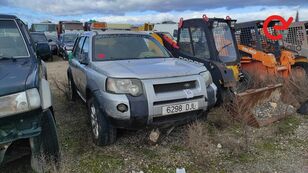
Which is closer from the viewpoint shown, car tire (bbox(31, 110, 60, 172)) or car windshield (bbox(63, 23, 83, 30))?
car tire (bbox(31, 110, 60, 172))

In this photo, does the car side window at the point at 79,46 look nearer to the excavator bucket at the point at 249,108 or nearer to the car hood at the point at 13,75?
the car hood at the point at 13,75

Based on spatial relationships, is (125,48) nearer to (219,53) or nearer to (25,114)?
(219,53)

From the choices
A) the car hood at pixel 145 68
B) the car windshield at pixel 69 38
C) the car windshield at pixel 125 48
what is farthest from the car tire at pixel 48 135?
the car windshield at pixel 69 38

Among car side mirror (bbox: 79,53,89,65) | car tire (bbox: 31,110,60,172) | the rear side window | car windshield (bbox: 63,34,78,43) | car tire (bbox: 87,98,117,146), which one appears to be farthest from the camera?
car windshield (bbox: 63,34,78,43)

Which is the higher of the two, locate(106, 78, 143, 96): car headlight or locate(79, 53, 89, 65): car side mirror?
locate(79, 53, 89, 65): car side mirror

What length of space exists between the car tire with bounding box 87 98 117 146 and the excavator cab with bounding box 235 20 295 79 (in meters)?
4.09

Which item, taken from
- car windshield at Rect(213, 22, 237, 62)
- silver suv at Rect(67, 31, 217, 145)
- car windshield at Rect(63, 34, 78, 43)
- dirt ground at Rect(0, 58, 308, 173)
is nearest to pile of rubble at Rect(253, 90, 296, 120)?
dirt ground at Rect(0, 58, 308, 173)

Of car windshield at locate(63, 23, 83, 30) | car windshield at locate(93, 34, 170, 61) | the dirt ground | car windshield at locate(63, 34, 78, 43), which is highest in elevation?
car windshield at locate(63, 23, 83, 30)

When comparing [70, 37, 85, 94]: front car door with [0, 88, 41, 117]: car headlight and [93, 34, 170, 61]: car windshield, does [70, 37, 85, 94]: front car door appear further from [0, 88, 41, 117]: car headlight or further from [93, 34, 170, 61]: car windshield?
[0, 88, 41, 117]: car headlight

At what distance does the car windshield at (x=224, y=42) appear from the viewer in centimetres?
630

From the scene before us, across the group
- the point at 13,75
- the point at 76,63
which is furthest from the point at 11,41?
the point at 76,63

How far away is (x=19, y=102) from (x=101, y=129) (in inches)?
57.7

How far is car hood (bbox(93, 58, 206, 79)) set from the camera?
377cm

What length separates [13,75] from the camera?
2.95 m
